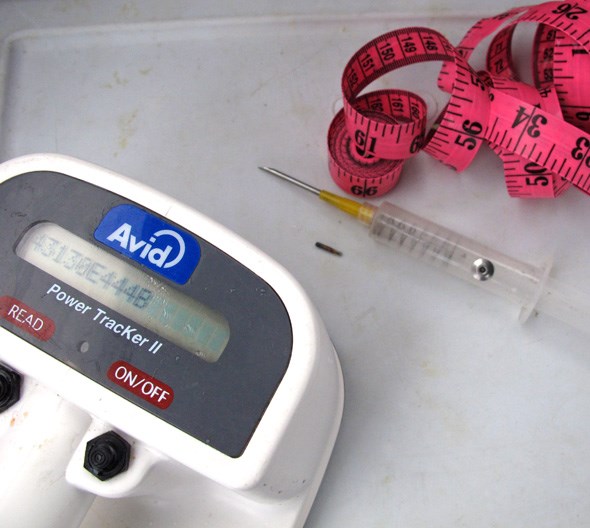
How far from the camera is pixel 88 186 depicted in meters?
0.61

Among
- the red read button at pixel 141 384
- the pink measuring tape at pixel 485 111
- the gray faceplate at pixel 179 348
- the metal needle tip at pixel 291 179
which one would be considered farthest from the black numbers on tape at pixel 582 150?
the red read button at pixel 141 384

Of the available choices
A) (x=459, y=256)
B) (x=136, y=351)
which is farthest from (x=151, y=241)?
(x=459, y=256)

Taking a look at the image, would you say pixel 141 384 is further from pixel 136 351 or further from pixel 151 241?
pixel 151 241

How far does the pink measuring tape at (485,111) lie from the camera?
74 centimetres

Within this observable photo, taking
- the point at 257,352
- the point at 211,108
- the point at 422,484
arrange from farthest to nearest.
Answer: the point at 211,108 → the point at 422,484 → the point at 257,352

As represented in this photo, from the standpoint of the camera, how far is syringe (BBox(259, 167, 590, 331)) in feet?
2.48

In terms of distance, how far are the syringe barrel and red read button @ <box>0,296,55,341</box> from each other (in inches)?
16.2

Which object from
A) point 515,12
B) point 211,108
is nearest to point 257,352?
point 211,108

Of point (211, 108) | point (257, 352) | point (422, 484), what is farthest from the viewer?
point (211, 108)

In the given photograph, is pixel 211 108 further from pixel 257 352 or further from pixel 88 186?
pixel 257 352

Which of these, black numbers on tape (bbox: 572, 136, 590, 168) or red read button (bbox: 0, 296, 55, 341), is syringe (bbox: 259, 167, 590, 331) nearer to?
black numbers on tape (bbox: 572, 136, 590, 168)

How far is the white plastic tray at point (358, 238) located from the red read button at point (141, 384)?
211 mm

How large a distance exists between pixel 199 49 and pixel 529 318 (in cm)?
60

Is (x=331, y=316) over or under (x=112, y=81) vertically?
under
